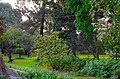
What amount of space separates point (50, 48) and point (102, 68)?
15.1ft

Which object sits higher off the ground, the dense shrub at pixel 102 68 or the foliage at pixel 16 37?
the foliage at pixel 16 37

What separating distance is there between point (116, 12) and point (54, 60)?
38.6 feet

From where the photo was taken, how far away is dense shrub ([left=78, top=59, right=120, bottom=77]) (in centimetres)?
1345

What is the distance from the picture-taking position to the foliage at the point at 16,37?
23344 mm

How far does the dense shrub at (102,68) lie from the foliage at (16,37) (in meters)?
10.5

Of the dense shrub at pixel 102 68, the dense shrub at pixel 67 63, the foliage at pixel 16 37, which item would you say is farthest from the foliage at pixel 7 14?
the dense shrub at pixel 102 68

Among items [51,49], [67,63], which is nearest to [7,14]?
[51,49]

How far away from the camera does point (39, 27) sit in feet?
91.6

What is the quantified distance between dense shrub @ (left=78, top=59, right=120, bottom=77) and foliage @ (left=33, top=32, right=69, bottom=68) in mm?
2623

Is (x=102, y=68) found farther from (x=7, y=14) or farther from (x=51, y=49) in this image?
(x=7, y=14)

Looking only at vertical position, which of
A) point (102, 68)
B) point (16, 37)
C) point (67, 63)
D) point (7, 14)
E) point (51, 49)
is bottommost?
point (67, 63)

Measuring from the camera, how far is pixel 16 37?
24.4 metres

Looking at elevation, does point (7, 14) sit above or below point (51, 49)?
above

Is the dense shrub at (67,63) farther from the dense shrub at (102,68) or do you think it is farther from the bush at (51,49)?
the dense shrub at (102,68)
